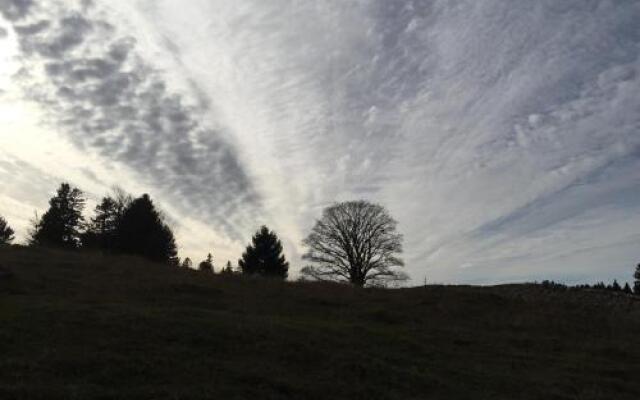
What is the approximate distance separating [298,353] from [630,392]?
9.73 meters

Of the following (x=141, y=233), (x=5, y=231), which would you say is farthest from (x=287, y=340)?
(x=5, y=231)

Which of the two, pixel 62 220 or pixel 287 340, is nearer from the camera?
pixel 287 340

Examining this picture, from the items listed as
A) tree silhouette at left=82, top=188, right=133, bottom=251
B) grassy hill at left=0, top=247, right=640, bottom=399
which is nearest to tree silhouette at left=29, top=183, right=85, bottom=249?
tree silhouette at left=82, top=188, right=133, bottom=251

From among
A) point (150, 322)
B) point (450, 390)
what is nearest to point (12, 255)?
point (150, 322)

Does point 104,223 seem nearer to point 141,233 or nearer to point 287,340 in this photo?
point 141,233

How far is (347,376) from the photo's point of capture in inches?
554

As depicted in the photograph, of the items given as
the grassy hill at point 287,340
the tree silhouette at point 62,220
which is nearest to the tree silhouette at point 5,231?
the tree silhouette at point 62,220

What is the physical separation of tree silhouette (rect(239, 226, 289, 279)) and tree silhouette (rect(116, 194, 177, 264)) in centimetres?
892

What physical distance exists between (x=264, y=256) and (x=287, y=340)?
45455 millimetres

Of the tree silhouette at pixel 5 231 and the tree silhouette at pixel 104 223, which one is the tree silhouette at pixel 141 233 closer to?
the tree silhouette at pixel 104 223

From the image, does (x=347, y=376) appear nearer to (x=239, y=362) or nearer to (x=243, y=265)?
(x=239, y=362)

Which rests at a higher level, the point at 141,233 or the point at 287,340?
the point at 141,233

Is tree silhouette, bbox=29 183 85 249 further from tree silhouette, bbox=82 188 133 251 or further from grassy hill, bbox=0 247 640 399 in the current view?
grassy hill, bbox=0 247 640 399

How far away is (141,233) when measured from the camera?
57.8 m
